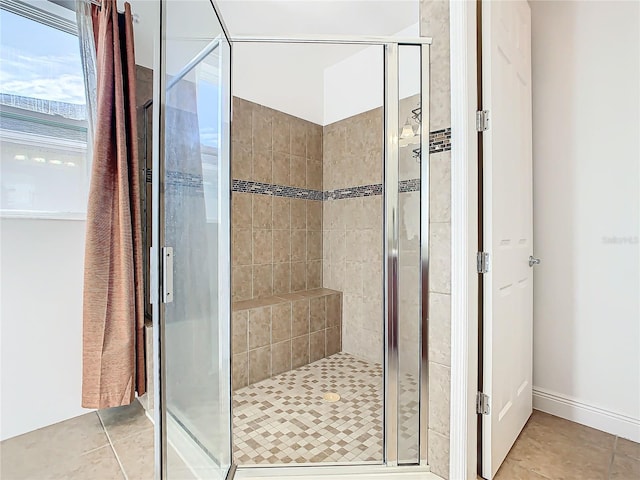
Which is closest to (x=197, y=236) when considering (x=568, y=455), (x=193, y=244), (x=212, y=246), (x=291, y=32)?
(x=193, y=244)

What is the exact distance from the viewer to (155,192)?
2.86 ft

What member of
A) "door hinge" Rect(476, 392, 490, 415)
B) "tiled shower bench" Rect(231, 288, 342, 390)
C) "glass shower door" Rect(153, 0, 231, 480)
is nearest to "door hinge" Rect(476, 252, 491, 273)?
"door hinge" Rect(476, 392, 490, 415)

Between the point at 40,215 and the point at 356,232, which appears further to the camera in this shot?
the point at 356,232

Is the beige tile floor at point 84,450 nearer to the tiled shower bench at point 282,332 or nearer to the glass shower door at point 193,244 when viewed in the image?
the glass shower door at point 193,244

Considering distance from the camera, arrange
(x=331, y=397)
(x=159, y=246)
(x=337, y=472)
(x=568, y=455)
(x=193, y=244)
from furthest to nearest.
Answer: (x=331, y=397) < (x=568, y=455) < (x=337, y=472) < (x=193, y=244) < (x=159, y=246)

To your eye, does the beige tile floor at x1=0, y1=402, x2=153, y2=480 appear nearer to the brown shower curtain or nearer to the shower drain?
the brown shower curtain

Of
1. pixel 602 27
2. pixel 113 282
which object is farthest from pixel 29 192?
pixel 602 27

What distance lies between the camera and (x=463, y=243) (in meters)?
1.31

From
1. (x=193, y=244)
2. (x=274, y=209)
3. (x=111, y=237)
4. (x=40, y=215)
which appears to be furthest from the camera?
(x=274, y=209)

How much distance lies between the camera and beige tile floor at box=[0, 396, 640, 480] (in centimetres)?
142

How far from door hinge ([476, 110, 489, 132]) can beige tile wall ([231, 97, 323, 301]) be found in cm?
183

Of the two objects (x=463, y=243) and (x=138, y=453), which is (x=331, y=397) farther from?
(x=463, y=243)

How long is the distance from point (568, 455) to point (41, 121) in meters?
3.13

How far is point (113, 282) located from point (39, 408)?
0.74 metres
